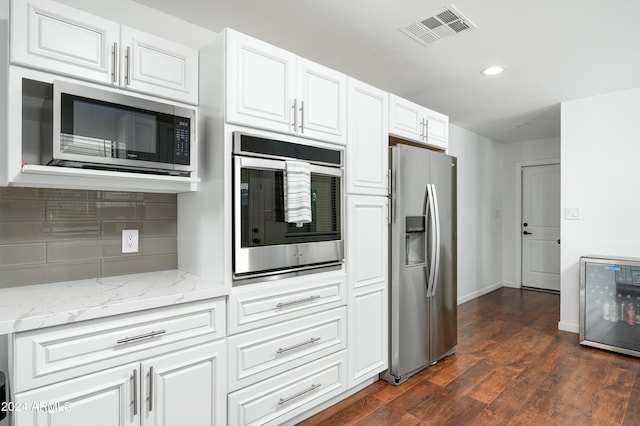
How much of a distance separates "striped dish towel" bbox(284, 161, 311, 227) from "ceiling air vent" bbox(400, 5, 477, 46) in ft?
4.04

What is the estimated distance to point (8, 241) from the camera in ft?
5.61

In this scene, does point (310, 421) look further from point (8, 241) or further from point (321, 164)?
point (8, 241)

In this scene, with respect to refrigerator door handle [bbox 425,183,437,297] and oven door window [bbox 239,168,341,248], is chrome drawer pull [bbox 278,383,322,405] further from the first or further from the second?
refrigerator door handle [bbox 425,183,437,297]

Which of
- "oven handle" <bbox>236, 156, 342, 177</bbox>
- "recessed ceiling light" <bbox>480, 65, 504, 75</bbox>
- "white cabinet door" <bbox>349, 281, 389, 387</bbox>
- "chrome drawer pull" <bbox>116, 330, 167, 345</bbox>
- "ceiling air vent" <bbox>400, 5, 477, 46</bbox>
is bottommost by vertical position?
"white cabinet door" <bbox>349, 281, 389, 387</bbox>

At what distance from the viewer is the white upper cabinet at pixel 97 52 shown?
1514 millimetres

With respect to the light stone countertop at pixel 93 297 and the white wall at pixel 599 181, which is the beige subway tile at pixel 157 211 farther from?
the white wall at pixel 599 181

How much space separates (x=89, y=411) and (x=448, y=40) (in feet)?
9.67

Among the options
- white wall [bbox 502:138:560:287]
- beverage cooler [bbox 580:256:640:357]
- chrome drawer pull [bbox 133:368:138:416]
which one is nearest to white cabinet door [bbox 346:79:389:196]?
chrome drawer pull [bbox 133:368:138:416]

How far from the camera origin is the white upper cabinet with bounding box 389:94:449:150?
2811 millimetres

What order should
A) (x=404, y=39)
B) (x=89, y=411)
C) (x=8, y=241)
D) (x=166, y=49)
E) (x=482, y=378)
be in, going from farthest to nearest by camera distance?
1. (x=482, y=378)
2. (x=404, y=39)
3. (x=166, y=49)
4. (x=8, y=241)
5. (x=89, y=411)

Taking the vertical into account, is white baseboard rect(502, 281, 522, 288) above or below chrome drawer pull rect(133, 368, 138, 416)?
below

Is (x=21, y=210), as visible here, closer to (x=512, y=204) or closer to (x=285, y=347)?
(x=285, y=347)

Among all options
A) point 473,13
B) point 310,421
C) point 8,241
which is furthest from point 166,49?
point 310,421

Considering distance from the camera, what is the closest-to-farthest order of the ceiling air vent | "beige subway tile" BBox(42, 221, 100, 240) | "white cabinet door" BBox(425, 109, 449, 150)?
"beige subway tile" BBox(42, 221, 100, 240) → the ceiling air vent → "white cabinet door" BBox(425, 109, 449, 150)
